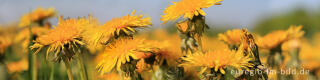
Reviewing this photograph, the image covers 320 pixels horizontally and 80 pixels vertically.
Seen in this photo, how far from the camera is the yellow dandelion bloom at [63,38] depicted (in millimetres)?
1968

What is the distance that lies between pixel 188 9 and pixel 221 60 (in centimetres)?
38

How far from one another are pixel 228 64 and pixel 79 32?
0.95 m

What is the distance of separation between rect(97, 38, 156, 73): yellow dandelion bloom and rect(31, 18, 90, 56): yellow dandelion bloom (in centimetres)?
21

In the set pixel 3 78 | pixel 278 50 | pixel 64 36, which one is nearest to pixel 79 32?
pixel 64 36

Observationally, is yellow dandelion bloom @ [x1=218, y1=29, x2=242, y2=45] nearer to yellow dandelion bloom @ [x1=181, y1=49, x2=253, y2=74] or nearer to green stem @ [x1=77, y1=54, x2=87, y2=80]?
yellow dandelion bloom @ [x1=181, y1=49, x2=253, y2=74]

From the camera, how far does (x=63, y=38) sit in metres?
1.98

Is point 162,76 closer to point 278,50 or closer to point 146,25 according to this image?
point 146,25

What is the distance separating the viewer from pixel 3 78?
9.57 feet

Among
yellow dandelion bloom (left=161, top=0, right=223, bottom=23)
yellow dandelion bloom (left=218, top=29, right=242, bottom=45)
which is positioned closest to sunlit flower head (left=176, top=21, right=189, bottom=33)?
yellow dandelion bloom (left=161, top=0, right=223, bottom=23)

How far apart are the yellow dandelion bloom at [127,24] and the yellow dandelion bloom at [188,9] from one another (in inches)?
4.9

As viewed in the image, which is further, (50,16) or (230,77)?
(50,16)

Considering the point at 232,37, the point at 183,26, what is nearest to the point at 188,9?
the point at 183,26

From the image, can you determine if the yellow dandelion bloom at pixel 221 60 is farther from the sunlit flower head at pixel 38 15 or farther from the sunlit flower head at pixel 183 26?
the sunlit flower head at pixel 38 15

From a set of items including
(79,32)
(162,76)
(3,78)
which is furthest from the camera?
(3,78)
